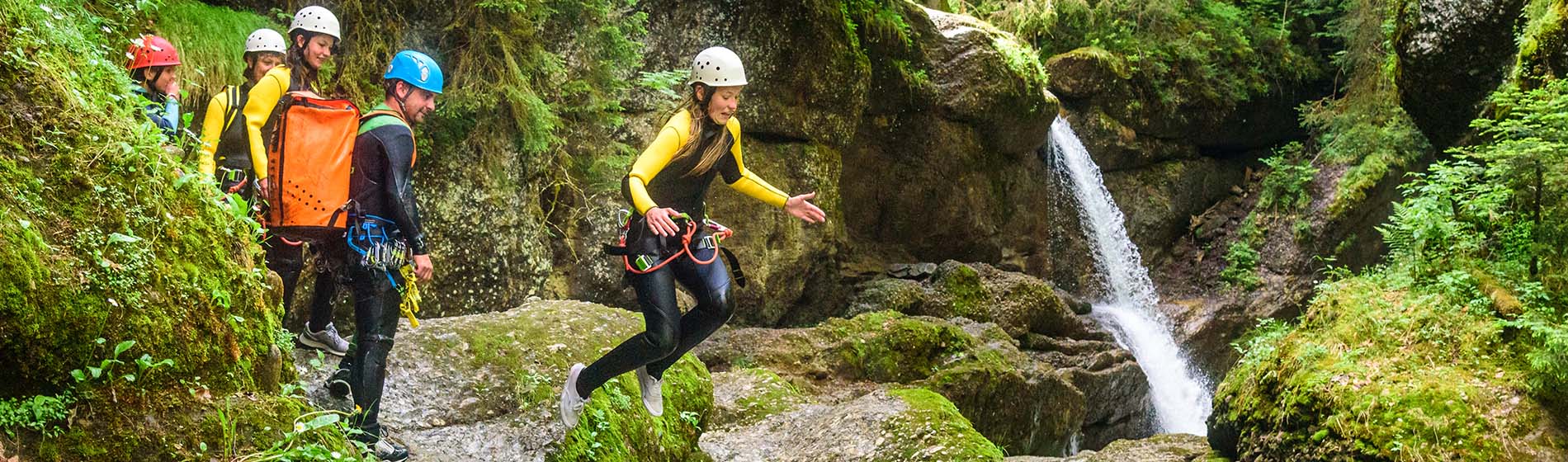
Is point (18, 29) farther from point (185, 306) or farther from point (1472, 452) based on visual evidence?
point (1472, 452)

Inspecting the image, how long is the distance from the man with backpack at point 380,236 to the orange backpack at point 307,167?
0.23 ft

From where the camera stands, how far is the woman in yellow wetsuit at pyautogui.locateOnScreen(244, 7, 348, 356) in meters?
4.53

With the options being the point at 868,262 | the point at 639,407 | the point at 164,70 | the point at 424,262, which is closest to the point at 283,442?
the point at 424,262

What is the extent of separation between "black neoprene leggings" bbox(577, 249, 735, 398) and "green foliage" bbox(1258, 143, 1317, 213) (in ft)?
54.4

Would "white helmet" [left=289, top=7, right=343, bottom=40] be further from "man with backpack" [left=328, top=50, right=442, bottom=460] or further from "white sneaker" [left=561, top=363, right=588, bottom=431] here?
"white sneaker" [left=561, top=363, right=588, bottom=431]

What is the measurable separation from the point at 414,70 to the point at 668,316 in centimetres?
150

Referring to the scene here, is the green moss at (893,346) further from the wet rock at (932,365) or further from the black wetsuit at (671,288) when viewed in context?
the black wetsuit at (671,288)

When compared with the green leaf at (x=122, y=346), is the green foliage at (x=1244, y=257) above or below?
below

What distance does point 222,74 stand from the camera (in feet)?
22.9

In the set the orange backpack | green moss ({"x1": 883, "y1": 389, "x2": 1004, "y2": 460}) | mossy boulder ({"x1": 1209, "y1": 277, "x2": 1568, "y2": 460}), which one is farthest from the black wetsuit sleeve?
mossy boulder ({"x1": 1209, "y1": 277, "x2": 1568, "y2": 460})

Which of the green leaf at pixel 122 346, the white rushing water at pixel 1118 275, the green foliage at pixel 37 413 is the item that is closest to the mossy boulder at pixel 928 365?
the white rushing water at pixel 1118 275

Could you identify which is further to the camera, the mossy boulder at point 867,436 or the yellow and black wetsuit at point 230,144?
the mossy boulder at point 867,436

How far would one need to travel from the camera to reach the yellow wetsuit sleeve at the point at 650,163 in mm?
4617

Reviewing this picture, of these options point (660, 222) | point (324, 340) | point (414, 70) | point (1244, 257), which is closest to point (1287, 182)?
point (1244, 257)
